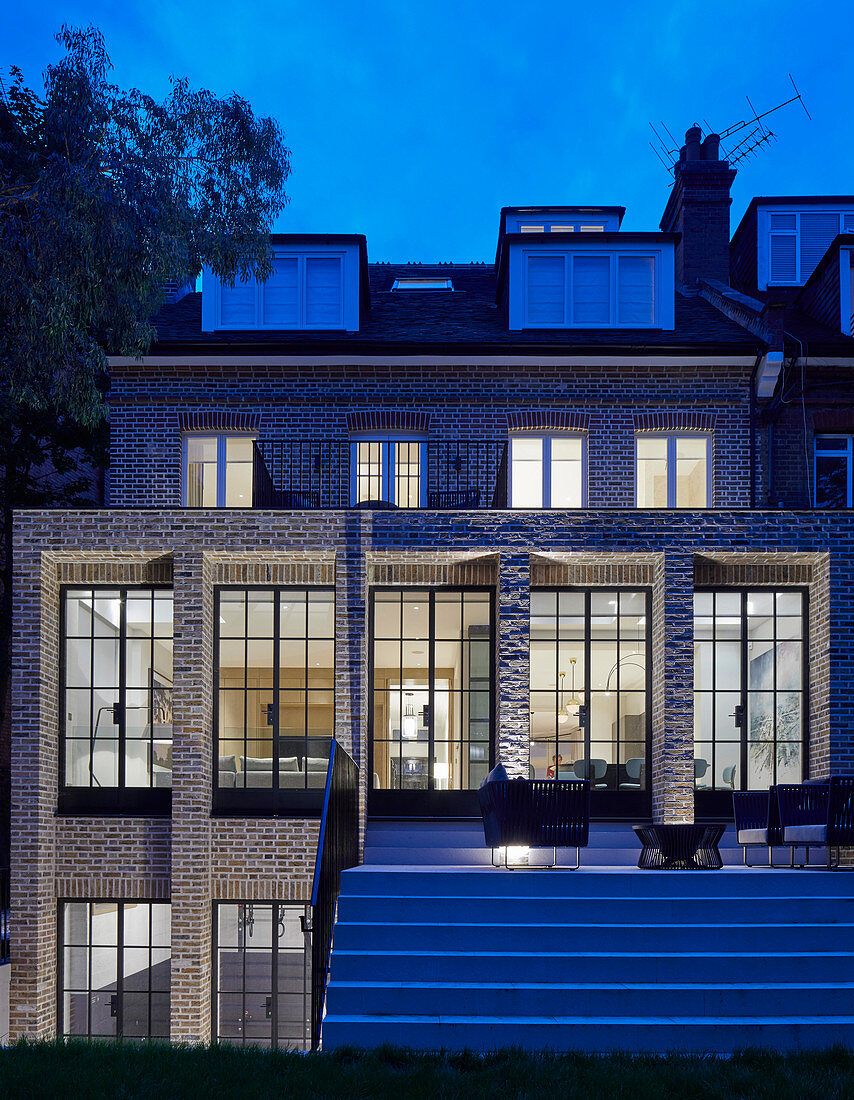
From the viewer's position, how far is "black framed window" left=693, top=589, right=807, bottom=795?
14.1 m

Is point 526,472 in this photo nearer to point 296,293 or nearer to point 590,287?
point 590,287

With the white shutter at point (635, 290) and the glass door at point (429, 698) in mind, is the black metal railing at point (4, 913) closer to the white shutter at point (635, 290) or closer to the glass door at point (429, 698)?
the glass door at point (429, 698)

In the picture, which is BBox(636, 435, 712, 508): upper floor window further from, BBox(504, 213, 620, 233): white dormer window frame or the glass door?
BBox(504, 213, 620, 233): white dormer window frame

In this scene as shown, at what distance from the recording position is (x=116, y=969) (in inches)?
525

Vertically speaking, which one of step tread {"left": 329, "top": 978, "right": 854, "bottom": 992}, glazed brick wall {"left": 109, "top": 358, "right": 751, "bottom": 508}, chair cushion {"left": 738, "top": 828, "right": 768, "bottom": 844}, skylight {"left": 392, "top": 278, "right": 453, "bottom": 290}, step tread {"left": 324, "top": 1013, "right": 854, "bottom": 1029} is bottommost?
step tread {"left": 324, "top": 1013, "right": 854, "bottom": 1029}

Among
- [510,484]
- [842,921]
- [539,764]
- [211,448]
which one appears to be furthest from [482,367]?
[842,921]

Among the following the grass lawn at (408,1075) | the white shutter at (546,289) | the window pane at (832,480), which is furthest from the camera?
the white shutter at (546,289)

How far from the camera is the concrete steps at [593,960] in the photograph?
7902 mm

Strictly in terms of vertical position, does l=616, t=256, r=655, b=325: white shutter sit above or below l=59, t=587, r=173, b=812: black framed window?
above

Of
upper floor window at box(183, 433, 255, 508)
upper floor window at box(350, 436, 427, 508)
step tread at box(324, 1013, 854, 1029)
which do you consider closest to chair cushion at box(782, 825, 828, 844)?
step tread at box(324, 1013, 854, 1029)

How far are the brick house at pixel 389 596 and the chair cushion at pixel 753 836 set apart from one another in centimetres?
83

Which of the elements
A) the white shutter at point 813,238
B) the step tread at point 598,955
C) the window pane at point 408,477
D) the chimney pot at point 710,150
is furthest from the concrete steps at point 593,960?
the chimney pot at point 710,150

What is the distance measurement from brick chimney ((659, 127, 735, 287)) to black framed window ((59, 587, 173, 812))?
10863 mm

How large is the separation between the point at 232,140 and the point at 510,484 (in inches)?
226
